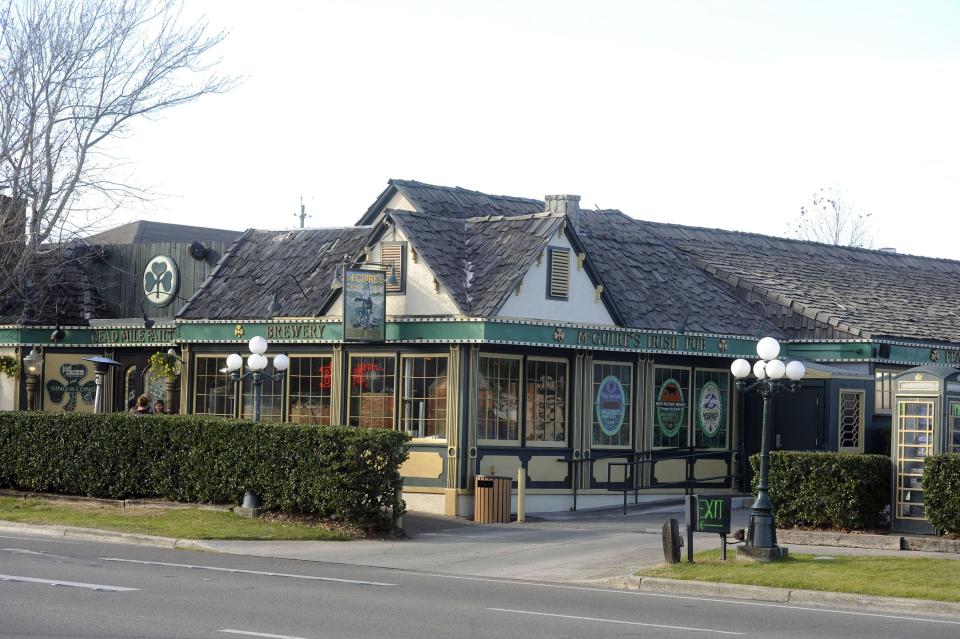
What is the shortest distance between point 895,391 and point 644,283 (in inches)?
349

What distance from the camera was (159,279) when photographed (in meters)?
32.5

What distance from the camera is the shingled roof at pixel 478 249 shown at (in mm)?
25141

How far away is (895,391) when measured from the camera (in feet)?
69.8

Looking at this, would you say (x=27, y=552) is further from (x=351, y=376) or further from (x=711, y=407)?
(x=711, y=407)

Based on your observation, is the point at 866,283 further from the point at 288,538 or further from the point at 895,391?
the point at 288,538

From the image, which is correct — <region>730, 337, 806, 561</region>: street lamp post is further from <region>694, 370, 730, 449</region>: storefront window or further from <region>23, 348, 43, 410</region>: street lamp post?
<region>23, 348, 43, 410</region>: street lamp post

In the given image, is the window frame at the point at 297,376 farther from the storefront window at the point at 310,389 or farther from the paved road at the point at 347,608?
the paved road at the point at 347,608

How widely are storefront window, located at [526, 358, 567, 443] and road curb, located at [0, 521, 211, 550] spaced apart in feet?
24.6

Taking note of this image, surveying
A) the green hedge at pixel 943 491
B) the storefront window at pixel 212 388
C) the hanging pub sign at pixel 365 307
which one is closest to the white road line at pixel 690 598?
the green hedge at pixel 943 491

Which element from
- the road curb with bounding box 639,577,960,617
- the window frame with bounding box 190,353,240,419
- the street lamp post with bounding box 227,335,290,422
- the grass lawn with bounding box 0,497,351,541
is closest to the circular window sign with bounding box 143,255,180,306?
the window frame with bounding box 190,353,240,419

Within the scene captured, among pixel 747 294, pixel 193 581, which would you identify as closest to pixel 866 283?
pixel 747 294

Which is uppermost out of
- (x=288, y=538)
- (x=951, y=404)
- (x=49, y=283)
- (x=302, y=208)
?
(x=302, y=208)

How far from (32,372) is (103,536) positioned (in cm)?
1162

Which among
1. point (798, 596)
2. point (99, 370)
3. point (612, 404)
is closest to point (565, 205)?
point (612, 404)
